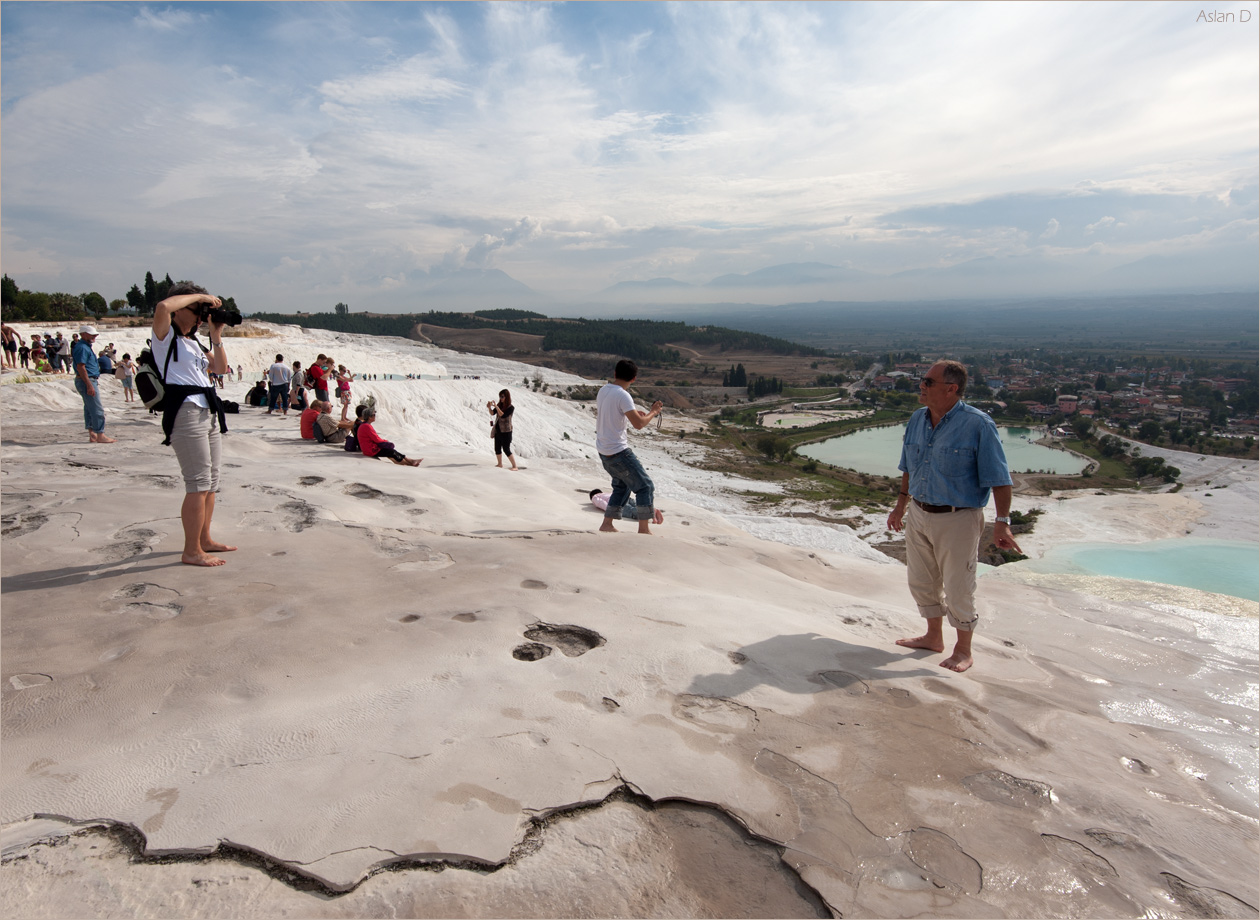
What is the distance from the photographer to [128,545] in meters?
5.49

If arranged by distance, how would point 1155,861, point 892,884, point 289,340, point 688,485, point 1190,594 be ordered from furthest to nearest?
point 289,340, point 688,485, point 1190,594, point 1155,861, point 892,884

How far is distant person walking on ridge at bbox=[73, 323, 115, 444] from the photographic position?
10375 millimetres

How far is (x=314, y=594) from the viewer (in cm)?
461

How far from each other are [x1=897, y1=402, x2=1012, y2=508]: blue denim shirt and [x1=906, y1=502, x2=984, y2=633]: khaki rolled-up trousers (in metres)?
0.13

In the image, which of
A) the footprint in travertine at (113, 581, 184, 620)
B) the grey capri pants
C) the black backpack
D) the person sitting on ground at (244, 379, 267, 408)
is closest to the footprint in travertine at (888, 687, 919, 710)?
the footprint in travertine at (113, 581, 184, 620)

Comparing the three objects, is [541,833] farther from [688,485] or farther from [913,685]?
[688,485]

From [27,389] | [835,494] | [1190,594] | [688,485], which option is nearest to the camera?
[1190,594]

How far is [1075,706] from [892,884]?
2.70 meters

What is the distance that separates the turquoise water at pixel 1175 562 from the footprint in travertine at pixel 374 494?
12.3 metres

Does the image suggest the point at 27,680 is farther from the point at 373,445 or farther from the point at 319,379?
the point at 319,379

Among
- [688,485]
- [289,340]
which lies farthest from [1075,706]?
[289,340]

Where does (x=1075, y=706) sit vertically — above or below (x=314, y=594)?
below

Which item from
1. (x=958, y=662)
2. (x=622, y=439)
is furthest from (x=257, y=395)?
(x=958, y=662)

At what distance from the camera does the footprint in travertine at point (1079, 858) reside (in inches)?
102
